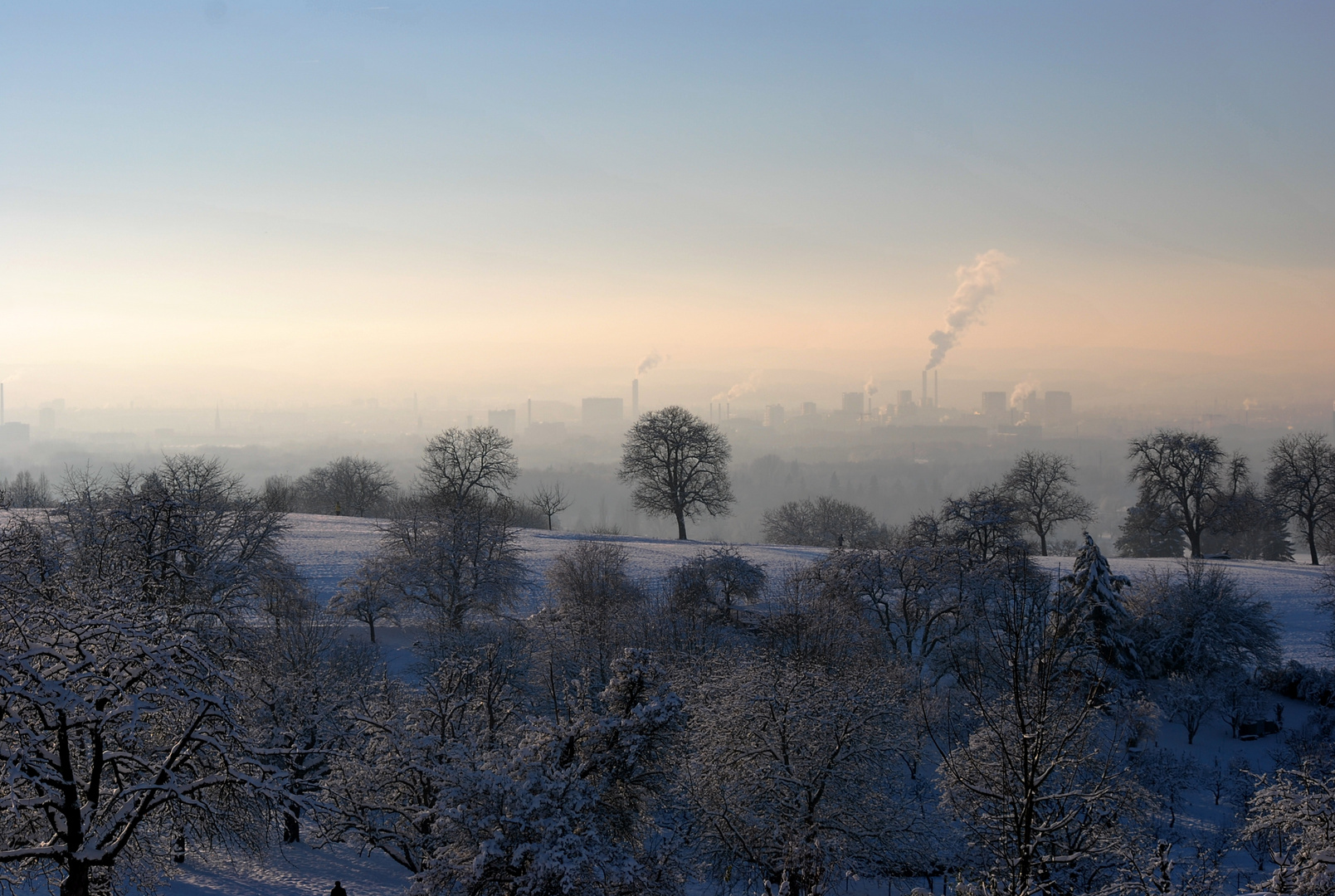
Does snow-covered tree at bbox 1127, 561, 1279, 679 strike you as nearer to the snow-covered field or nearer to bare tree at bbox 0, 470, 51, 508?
the snow-covered field

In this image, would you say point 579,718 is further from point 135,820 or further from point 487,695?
point 135,820

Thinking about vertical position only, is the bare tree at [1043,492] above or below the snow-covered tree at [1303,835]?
above

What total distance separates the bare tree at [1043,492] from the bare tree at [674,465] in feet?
68.6

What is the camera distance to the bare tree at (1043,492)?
58.9m

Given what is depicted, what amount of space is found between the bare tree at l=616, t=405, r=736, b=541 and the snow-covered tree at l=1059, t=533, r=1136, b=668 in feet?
92.7

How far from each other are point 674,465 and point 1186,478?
35.4 metres

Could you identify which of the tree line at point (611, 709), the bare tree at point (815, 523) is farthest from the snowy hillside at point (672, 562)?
the bare tree at point (815, 523)

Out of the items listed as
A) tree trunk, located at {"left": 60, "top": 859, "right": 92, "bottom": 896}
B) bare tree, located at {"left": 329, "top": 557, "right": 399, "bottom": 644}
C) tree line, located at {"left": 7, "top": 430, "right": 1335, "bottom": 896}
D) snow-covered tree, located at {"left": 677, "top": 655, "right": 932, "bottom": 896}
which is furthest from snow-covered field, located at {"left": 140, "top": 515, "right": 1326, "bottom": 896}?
tree trunk, located at {"left": 60, "top": 859, "right": 92, "bottom": 896}

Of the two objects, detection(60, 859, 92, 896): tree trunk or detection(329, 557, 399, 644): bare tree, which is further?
detection(329, 557, 399, 644): bare tree

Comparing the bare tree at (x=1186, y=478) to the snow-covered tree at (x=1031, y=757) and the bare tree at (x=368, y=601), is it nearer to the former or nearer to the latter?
the snow-covered tree at (x=1031, y=757)

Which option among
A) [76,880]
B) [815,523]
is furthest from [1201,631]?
[815,523]

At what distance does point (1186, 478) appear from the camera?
55.0m

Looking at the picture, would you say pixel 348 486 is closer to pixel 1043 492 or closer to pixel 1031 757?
pixel 1043 492

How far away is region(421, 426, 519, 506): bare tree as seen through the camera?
49.9 metres
